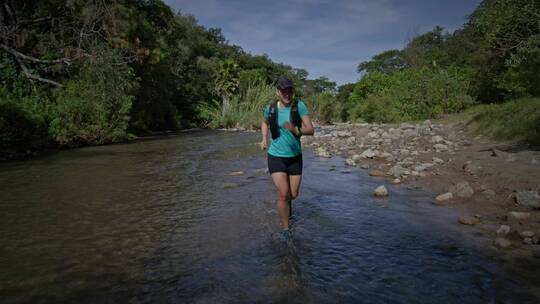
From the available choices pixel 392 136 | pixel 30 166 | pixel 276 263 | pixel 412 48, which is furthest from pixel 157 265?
pixel 412 48

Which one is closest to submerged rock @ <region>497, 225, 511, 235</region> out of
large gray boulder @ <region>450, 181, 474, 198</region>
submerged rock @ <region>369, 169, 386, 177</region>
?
large gray boulder @ <region>450, 181, 474, 198</region>

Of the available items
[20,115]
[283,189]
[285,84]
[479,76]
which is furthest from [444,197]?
[479,76]

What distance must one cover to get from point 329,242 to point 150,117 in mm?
31504

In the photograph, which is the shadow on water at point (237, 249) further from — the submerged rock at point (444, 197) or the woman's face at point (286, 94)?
the woman's face at point (286, 94)

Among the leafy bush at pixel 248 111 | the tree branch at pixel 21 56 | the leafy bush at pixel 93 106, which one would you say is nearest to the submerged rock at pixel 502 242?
the leafy bush at pixel 93 106

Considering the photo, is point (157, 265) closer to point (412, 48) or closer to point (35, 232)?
Answer: point (35, 232)

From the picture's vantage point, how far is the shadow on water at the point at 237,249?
3736 mm

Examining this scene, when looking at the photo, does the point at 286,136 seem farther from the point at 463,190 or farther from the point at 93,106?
the point at 93,106

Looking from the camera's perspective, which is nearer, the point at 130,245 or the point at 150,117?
the point at 130,245

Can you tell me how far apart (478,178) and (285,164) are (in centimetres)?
487

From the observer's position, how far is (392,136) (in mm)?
17219

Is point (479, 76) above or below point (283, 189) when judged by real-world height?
above

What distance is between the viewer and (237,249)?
501cm

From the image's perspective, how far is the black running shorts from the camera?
5176mm
